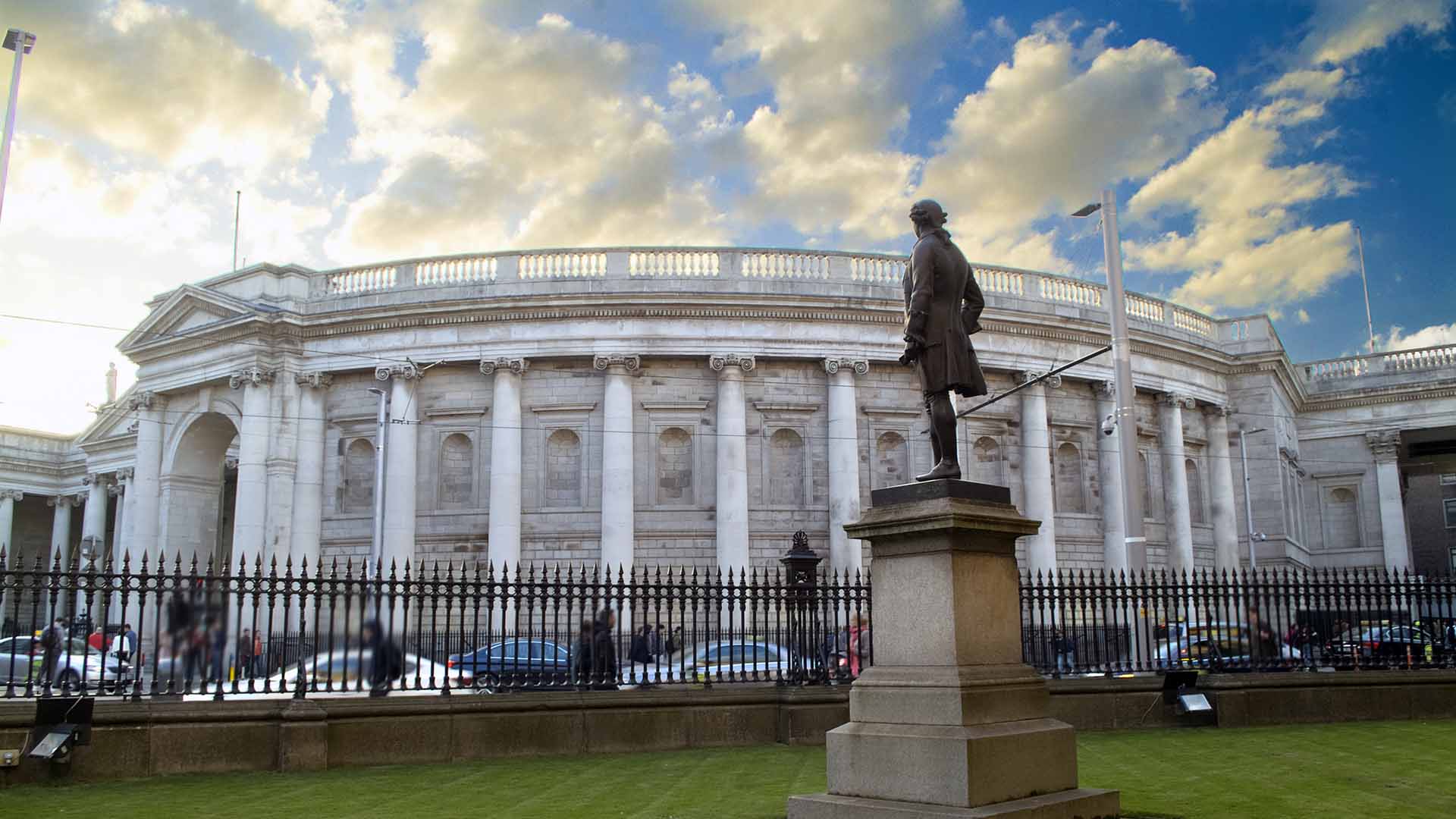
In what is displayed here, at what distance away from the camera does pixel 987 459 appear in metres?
36.9

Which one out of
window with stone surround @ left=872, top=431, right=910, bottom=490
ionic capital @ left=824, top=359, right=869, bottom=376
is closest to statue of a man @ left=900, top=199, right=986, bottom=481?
ionic capital @ left=824, top=359, right=869, bottom=376

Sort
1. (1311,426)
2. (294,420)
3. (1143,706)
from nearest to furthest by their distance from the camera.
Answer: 1. (1143,706)
2. (294,420)
3. (1311,426)

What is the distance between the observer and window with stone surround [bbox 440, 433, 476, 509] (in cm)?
3469

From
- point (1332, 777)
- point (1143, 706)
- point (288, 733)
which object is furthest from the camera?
point (1143, 706)

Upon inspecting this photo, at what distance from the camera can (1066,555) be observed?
37062 mm

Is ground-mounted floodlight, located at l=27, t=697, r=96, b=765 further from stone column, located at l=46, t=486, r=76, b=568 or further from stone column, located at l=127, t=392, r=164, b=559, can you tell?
stone column, located at l=46, t=486, r=76, b=568

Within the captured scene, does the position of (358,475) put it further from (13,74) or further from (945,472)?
(945,472)

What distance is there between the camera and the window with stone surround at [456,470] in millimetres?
34688

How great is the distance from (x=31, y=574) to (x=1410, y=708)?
17.5 metres

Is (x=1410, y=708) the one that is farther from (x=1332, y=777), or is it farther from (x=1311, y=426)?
(x=1311, y=426)

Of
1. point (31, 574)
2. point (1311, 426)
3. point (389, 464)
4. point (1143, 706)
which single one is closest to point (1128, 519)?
point (1143, 706)

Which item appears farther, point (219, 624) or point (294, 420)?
point (294, 420)

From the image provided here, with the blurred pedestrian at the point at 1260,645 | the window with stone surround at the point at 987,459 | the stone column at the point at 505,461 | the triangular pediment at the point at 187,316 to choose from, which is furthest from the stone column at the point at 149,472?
the blurred pedestrian at the point at 1260,645

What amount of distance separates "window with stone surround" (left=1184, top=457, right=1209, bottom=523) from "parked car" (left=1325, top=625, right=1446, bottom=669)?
22.8 meters
